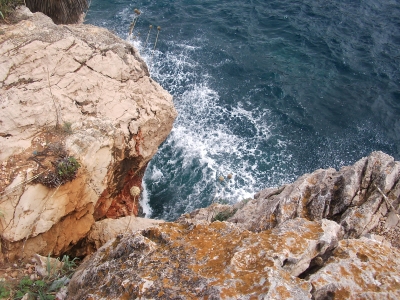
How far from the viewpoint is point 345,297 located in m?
3.84

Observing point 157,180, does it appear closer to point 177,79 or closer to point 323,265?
point 177,79

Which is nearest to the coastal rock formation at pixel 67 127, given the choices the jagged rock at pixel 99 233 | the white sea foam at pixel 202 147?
the jagged rock at pixel 99 233

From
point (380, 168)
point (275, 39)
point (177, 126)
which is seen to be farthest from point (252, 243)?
point (275, 39)

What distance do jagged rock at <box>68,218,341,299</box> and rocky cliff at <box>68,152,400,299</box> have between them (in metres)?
0.01

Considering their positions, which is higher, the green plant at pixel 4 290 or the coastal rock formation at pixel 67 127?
the coastal rock formation at pixel 67 127

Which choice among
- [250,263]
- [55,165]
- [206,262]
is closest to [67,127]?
[55,165]

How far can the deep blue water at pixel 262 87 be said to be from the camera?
1309 centimetres

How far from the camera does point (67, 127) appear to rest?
23.5ft

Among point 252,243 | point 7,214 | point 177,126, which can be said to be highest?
point 252,243

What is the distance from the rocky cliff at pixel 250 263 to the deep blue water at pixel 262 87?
274 inches

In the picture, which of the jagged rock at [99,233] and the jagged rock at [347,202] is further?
the jagged rock at [99,233]

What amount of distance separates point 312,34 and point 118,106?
14.7m

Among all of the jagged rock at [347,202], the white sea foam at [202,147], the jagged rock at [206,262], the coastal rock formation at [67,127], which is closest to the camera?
the jagged rock at [206,262]

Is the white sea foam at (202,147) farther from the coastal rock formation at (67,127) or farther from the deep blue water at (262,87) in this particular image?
the coastal rock formation at (67,127)
